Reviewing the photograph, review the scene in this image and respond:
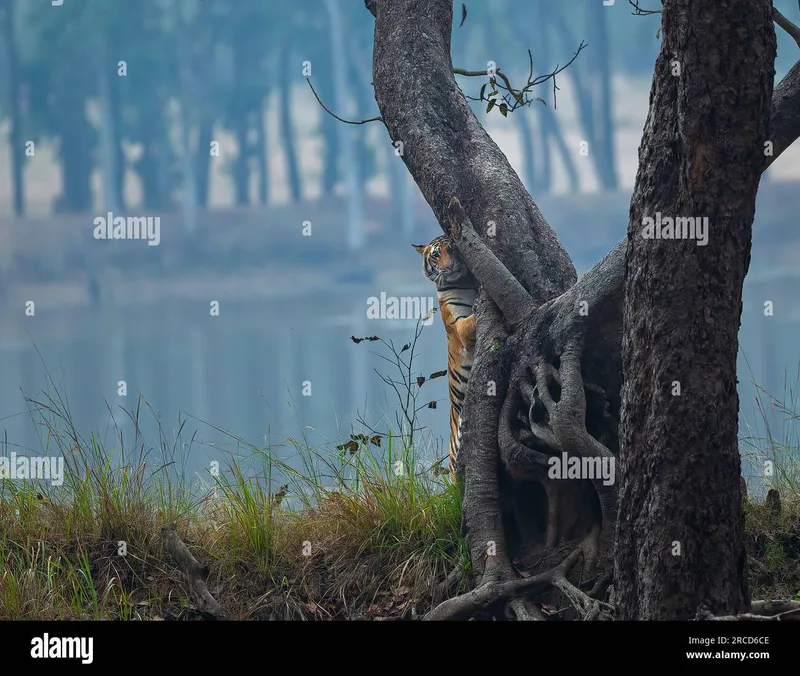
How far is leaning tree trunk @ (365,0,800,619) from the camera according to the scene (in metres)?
4.01

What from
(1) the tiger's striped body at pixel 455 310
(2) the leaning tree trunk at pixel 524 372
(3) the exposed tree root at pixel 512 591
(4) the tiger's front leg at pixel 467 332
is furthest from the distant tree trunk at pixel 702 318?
(1) the tiger's striped body at pixel 455 310

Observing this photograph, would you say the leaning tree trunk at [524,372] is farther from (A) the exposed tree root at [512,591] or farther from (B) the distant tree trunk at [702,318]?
(B) the distant tree trunk at [702,318]

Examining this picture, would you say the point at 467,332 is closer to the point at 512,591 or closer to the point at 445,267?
the point at 445,267

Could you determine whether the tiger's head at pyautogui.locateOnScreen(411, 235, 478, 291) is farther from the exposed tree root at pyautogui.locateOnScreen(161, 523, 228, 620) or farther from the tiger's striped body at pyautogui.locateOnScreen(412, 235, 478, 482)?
the exposed tree root at pyautogui.locateOnScreen(161, 523, 228, 620)

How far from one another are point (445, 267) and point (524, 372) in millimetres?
1162

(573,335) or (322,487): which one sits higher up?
(573,335)

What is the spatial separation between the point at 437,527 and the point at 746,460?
6.98 feet

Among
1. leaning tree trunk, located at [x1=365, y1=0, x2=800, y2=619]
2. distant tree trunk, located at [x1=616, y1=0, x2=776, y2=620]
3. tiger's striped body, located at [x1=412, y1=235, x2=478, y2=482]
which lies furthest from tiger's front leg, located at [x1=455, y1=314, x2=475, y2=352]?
distant tree trunk, located at [x1=616, y1=0, x2=776, y2=620]

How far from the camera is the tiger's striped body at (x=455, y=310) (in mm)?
5117

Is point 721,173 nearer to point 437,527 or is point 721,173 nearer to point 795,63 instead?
point 795,63

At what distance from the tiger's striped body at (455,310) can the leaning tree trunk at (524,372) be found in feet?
0.82

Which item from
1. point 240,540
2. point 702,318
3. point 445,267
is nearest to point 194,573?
point 240,540
